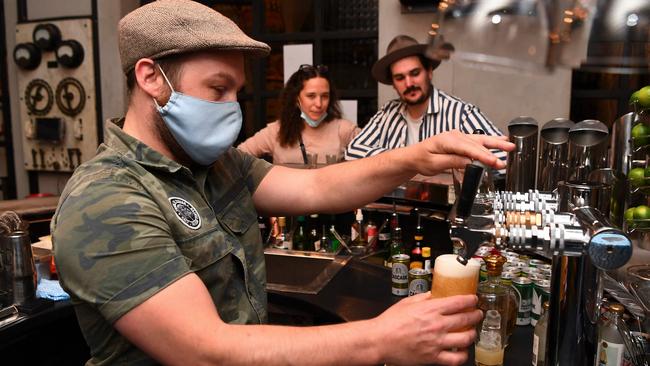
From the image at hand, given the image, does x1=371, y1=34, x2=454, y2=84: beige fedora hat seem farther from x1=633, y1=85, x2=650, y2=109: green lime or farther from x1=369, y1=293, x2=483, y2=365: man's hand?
x1=369, y1=293, x2=483, y2=365: man's hand

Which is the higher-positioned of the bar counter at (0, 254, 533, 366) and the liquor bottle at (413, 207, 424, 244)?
the liquor bottle at (413, 207, 424, 244)

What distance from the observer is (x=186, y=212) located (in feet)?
4.05

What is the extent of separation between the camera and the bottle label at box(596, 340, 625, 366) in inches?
43.8

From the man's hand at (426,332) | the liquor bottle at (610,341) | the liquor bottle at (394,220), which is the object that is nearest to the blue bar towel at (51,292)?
the liquor bottle at (394,220)

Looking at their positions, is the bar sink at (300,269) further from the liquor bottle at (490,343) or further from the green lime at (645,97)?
the green lime at (645,97)

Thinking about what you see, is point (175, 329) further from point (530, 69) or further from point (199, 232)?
point (530, 69)

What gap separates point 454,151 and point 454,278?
36cm

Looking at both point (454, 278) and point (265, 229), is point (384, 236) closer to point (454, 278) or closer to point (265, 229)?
point (265, 229)

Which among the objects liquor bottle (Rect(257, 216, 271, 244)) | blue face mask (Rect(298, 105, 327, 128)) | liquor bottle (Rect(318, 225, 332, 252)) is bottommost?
liquor bottle (Rect(318, 225, 332, 252))

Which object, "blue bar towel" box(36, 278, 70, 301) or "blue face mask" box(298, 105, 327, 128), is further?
"blue face mask" box(298, 105, 327, 128)

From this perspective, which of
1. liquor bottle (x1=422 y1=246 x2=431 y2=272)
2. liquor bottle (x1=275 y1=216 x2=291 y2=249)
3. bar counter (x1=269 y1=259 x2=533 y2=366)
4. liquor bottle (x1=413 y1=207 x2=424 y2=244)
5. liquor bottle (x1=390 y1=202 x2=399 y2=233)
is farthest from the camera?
liquor bottle (x1=275 y1=216 x2=291 y2=249)

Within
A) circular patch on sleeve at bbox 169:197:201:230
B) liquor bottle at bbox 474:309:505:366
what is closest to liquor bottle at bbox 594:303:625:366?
liquor bottle at bbox 474:309:505:366

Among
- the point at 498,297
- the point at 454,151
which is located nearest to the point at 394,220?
the point at 498,297

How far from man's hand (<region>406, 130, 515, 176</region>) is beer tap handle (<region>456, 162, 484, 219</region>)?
0.82ft
